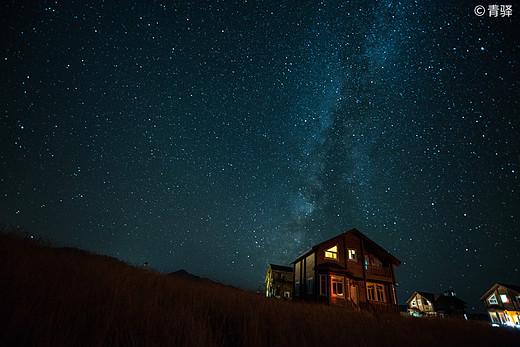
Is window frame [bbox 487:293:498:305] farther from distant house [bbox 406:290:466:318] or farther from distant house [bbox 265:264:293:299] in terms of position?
distant house [bbox 265:264:293:299]

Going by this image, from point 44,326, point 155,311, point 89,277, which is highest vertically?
point 89,277

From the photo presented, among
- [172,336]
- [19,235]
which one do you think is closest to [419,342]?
[172,336]

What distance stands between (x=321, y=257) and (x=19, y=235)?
70.2 feet

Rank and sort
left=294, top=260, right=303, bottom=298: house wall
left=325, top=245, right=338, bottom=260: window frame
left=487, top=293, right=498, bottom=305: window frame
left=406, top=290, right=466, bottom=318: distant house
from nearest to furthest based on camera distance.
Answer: left=325, top=245, right=338, bottom=260: window frame → left=294, top=260, right=303, bottom=298: house wall → left=487, top=293, right=498, bottom=305: window frame → left=406, top=290, right=466, bottom=318: distant house

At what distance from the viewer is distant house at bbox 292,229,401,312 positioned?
20.4m

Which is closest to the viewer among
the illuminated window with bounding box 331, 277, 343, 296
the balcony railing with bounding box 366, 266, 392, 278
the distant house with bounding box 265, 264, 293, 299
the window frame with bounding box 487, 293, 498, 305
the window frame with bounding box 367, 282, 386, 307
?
the illuminated window with bounding box 331, 277, 343, 296

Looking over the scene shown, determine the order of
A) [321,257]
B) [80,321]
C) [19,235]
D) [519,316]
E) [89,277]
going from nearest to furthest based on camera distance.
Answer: [80,321] → [89,277] → [19,235] → [321,257] → [519,316]

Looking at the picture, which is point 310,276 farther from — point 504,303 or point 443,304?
point 443,304

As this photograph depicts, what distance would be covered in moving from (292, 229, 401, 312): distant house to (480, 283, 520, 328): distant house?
32.4m

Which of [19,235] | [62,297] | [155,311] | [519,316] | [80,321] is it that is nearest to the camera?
[80,321]

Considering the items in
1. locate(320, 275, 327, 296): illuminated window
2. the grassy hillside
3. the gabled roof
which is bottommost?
the grassy hillside

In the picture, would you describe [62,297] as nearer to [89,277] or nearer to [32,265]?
[89,277]

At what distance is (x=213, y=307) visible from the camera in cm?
522

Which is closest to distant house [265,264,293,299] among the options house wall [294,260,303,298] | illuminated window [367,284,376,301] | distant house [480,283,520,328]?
house wall [294,260,303,298]
